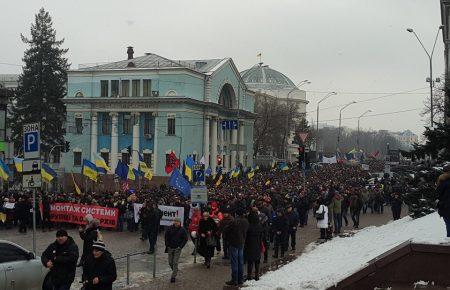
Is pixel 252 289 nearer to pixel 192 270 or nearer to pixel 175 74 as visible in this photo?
pixel 192 270

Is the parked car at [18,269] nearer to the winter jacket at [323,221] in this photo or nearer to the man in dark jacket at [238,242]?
the man in dark jacket at [238,242]

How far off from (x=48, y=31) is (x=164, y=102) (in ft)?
52.8

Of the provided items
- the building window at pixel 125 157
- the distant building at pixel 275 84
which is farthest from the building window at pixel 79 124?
the distant building at pixel 275 84

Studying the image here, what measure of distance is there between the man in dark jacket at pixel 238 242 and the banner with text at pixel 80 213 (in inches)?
451

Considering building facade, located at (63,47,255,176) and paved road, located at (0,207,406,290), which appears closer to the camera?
paved road, located at (0,207,406,290)

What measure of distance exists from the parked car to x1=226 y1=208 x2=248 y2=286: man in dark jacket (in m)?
4.02

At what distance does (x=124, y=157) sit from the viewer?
64.2 meters

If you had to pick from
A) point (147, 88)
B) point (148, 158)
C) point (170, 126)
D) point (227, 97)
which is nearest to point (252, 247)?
point (170, 126)

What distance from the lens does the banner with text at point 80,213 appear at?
23.9 meters

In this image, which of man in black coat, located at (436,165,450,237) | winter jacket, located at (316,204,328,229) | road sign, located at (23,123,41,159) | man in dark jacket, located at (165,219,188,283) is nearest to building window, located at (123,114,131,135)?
winter jacket, located at (316,204,328,229)

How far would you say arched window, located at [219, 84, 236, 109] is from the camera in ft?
232

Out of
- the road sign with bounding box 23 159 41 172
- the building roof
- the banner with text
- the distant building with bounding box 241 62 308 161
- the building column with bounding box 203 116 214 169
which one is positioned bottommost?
the banner with text

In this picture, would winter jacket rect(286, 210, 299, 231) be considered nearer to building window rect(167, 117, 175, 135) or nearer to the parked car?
the parked car

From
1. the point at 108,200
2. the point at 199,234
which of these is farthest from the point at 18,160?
the point at 199,234
